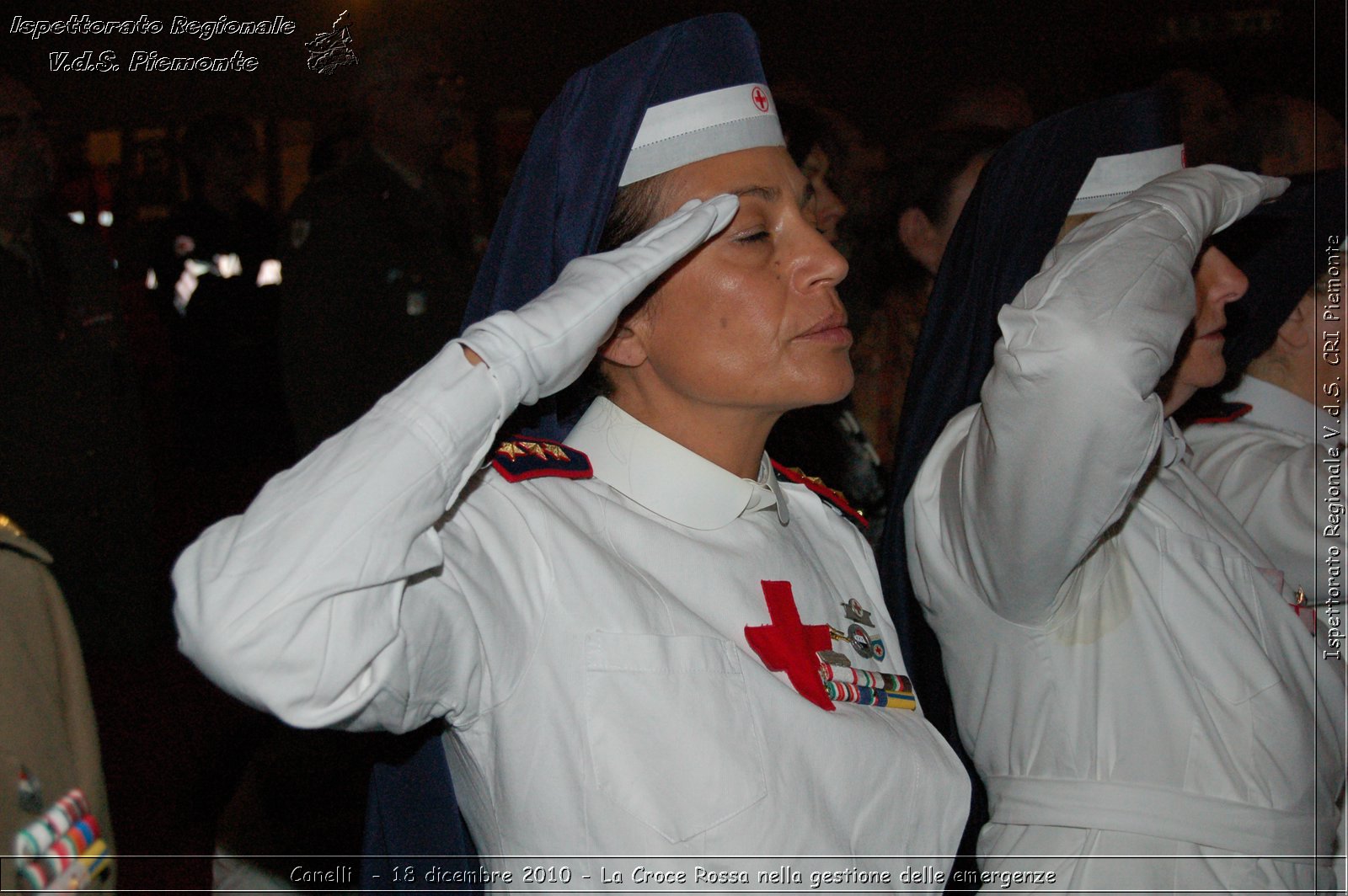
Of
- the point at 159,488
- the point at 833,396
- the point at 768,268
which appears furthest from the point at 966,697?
the point at 159,488

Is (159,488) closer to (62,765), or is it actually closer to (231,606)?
(62,765)

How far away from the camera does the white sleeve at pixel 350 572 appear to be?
1.03m

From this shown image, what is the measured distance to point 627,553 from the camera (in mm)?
1445

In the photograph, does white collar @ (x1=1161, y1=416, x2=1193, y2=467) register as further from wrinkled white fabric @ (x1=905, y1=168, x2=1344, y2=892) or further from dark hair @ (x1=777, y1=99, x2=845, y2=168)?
dark hair @ (x1=777, y1=99, x2=845, y2=168)

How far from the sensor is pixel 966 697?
1719mm

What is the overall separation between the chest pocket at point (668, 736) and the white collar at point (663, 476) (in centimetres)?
23

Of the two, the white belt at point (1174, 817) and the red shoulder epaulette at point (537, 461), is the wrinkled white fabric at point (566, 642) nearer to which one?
the red shoulder epaulette at point (537, 461)

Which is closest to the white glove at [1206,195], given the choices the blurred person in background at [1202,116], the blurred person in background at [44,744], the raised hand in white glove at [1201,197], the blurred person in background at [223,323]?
the raised hand in white glove at [1201,197]

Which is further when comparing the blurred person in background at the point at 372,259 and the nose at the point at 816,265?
the blurred person in background at the point at 372,259

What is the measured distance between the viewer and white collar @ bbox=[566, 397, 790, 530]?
1.53 meters

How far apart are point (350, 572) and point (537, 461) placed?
1.34 ft

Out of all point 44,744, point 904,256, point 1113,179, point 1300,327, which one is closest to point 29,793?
point 44,744

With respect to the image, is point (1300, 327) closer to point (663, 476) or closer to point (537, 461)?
point (663, 476)

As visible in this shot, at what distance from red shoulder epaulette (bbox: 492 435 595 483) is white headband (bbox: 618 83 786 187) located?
1.32 feet
